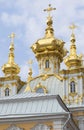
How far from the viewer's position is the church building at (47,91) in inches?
986

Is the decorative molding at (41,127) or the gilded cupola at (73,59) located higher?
the gilded cupola at (73,59)

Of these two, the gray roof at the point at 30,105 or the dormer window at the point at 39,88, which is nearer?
the gray roof at the point at 30,105

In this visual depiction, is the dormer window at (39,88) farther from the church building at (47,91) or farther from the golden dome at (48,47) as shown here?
the golden dome at (48,47)

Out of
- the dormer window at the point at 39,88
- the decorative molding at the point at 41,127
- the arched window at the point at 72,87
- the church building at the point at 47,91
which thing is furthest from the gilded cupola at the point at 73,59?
the decorative molding at the point at 41,127

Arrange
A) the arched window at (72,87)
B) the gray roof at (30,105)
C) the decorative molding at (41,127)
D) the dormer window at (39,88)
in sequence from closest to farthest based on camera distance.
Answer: the decorative molding at (41,127), the gray roof at (30,105), the arched window at (72,87), the dormer window at (39,88)

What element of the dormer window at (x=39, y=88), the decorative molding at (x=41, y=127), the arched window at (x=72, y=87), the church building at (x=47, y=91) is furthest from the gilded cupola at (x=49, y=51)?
the decorative molding at (x=41, y=127)

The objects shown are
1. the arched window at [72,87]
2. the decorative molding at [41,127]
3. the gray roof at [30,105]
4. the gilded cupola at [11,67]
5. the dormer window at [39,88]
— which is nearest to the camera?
the decorative molding at [41,127]

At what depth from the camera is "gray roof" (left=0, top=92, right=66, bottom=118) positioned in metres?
25.4

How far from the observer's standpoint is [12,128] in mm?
25250

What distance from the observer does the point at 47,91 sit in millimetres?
44250

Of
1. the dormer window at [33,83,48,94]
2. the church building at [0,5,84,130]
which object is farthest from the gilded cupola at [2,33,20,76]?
the dormer window at [33,83,48,94]

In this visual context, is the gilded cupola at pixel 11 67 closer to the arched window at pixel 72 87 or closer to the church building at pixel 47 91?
the church building at pixel 47 91

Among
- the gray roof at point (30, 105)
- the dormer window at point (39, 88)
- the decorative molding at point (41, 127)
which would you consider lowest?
the decorative molding at point (41, 127)

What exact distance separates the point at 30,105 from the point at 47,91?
18302 millimetres
